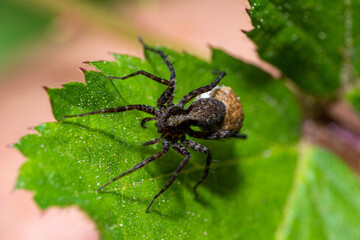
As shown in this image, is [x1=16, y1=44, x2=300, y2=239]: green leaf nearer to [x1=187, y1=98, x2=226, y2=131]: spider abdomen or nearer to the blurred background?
[x1=187, y1=98, x2=226, y2=131]: spider abdomen

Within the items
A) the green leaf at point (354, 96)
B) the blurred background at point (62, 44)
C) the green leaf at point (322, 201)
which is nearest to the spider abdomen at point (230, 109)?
the green leaf at point (322, 201)

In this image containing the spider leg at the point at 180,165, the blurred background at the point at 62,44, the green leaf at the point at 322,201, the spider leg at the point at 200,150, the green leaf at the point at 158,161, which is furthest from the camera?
the blurred background at the point at 62,44

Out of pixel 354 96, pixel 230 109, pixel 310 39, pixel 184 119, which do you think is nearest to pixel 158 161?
pixel 184 119

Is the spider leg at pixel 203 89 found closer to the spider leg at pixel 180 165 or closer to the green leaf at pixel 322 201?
the spider leg at pixel 180 165

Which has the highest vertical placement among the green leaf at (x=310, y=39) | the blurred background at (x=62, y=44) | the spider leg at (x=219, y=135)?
the green leaf at (x=310, y=39)

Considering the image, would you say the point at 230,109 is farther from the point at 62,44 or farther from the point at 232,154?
the point at 62,44

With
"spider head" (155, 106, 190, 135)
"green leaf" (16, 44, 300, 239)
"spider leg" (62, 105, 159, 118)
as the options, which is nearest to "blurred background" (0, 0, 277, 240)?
"green leaf" (16, 44, 300, 239)

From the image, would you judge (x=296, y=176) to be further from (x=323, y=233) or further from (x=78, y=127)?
(x=78, y=127)
